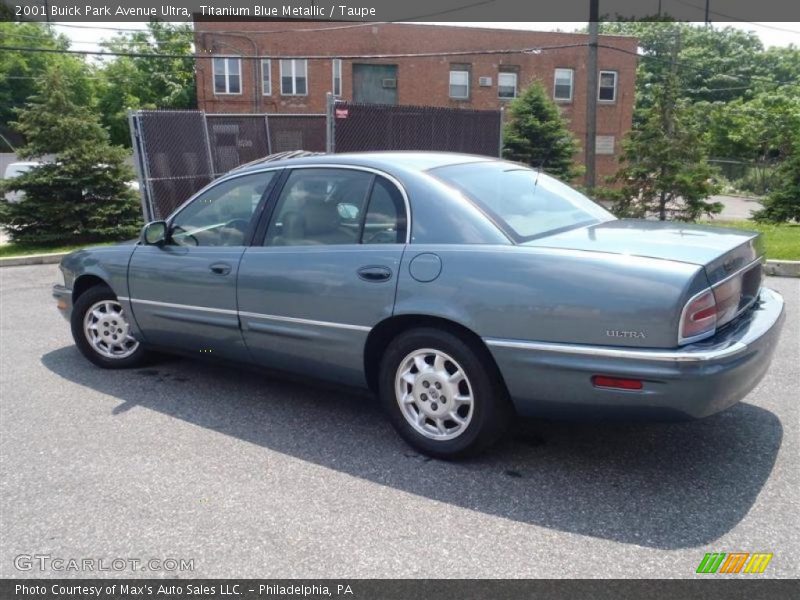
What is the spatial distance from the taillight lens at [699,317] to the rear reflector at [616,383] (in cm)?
27

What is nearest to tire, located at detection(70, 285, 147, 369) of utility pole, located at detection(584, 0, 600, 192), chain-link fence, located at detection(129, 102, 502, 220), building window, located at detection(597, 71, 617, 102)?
chain-link fence, located at detection(129, 102, 502, 220)

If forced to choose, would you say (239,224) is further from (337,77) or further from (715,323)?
(337,77)

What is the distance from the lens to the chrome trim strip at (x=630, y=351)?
3.10m

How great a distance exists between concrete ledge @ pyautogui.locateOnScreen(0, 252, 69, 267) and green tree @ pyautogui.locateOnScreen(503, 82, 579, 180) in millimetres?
13199

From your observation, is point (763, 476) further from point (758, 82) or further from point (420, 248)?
point (758, 82)

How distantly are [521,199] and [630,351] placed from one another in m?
1.30

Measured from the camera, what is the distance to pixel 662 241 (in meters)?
3.67

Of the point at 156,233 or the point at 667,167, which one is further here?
the point at 667,167

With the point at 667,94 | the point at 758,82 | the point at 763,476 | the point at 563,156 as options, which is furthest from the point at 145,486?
the point at 758,82

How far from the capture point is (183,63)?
1951 inches

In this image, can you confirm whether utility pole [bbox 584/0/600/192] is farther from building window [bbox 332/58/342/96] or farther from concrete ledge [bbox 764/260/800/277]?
building window [bbox 332/58/342/96]

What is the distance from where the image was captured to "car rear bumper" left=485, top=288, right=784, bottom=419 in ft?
10.2

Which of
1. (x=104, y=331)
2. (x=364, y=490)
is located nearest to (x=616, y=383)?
(x=364, y=490)

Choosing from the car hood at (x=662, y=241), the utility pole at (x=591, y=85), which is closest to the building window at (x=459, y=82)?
the utility pole at (x=591, y=85)
